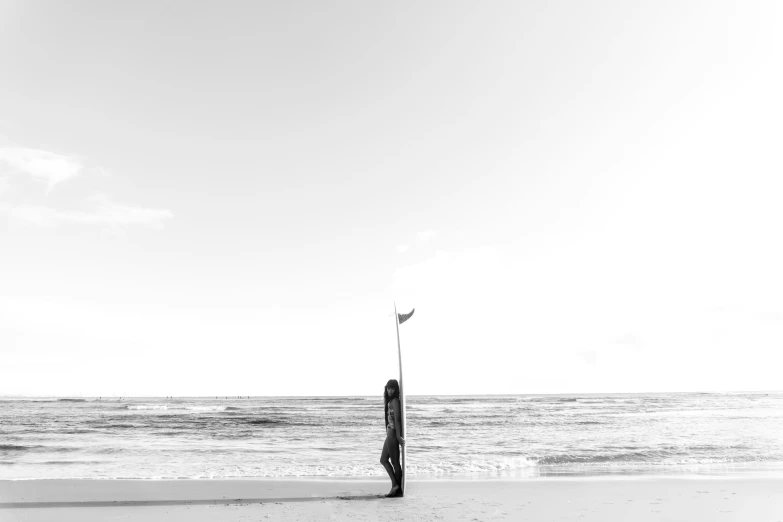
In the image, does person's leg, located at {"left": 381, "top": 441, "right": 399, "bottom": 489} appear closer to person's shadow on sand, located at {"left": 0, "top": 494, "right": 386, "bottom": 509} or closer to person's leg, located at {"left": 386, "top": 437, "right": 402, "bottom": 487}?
person's leg, located at {"left": 386, "top": 437, "right": 402, "bottom": 487}

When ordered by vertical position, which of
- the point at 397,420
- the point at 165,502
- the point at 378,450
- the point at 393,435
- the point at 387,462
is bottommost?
the point at 378,450

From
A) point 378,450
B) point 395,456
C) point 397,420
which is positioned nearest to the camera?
point 397,420

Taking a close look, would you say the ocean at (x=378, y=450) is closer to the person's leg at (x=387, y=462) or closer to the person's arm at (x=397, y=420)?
the person's leg at (x=387, y=462)

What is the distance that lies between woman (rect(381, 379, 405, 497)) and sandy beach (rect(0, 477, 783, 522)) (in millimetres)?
345

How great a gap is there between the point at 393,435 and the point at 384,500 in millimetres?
969

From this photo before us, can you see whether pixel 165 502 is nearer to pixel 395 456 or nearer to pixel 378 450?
pixel 395 456

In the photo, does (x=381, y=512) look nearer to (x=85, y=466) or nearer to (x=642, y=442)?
(x=85, y=466)

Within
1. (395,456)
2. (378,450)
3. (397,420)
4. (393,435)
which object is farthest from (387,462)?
(378,450)

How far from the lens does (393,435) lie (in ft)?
24.7

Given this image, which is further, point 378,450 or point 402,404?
point 378,450

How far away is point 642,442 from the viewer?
1939 centimetres

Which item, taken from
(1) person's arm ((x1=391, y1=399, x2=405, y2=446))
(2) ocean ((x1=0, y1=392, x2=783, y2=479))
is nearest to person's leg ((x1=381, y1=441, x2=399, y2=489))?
(1) person's arm ((x1=391, y1=399, x2=405, y2=446))

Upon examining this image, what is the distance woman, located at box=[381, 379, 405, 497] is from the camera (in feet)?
24.7

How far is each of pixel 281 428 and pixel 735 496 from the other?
876 inches
